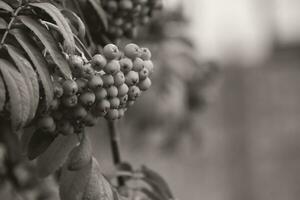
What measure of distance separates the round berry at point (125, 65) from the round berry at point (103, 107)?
83mm

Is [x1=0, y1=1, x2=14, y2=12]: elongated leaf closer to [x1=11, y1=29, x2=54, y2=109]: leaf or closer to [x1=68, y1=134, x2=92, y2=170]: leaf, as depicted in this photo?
[x1=11, y1=29, x2=54, y2=109]: leaf

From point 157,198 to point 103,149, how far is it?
A: 3.66 meters

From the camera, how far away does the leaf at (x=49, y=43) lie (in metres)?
1.18

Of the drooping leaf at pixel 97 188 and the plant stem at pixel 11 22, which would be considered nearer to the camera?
the plant stem at pixel 11 22

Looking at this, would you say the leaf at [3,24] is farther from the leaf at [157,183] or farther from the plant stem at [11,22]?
the leaf at [157,183]

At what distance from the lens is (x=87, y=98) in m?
1.24

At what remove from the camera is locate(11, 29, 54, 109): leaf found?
1158mm

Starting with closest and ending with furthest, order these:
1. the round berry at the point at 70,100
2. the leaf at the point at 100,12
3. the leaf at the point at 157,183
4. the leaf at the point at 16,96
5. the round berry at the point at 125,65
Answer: the leaf at the point at 16,96, the round berry at the point at 70,100, the round berry at the point at 125,65, the leaf at the point at 100,12, the leaf at the point at 157,183

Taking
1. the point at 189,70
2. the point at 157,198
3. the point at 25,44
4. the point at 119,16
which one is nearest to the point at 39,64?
the point at 25,44

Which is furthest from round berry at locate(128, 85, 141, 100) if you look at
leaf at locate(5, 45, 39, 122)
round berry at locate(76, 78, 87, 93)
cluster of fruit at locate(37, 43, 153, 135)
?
leaf at locate(5, 45, 39, 122)

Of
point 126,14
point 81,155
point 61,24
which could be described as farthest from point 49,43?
point 126,14

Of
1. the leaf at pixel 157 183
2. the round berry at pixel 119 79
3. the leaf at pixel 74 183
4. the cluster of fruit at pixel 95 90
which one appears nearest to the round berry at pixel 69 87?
the cluster of fruit at pixel 95 90

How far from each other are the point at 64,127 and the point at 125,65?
161mm

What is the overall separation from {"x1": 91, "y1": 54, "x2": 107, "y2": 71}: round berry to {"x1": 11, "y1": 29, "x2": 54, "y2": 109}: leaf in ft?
0.34
